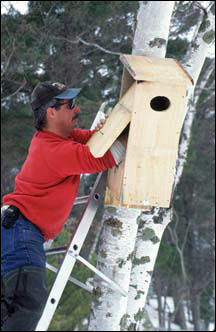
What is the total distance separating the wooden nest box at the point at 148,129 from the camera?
2297 mm

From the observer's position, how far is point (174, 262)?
18.5 m

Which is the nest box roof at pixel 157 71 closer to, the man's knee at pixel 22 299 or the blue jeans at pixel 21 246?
the blue jeans at pixel 21 246

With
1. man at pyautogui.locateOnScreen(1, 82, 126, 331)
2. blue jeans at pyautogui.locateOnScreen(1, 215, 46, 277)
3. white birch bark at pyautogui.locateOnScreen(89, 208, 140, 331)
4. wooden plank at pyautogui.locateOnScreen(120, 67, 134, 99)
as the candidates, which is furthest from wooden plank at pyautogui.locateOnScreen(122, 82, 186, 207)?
blue jeans at pyautogui.locateOnScreen(1, 215, 46, 277)

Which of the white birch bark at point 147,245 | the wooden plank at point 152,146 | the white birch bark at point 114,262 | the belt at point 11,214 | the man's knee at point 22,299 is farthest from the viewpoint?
the white birch bark at point 147,245

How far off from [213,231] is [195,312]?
4023 mm

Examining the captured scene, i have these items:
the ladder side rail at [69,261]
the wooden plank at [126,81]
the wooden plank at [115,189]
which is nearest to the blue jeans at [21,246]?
the ladder side rail at [69,261]

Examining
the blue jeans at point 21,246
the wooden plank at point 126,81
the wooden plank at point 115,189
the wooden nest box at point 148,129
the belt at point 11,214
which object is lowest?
the blue jeans at point 21,246

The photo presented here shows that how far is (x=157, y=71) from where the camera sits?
2.30 meters

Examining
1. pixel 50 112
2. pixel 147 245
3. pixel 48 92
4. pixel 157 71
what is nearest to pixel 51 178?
pixel 50 112

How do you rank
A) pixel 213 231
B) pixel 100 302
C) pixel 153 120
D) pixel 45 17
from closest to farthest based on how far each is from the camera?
pixel 153 120, pixel 100 302, pixel 45 17, pixel 213 231

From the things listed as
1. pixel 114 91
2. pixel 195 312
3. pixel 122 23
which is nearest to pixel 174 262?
pixel 195 312

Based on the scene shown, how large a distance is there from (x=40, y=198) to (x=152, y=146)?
708mm

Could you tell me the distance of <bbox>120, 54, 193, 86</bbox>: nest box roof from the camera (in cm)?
226

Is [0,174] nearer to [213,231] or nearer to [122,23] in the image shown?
[122,23]
